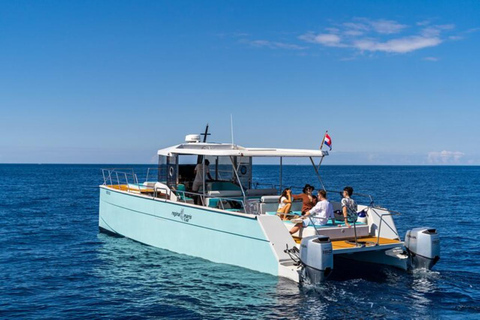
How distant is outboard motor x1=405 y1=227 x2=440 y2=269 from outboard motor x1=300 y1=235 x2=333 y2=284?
9.30 feet

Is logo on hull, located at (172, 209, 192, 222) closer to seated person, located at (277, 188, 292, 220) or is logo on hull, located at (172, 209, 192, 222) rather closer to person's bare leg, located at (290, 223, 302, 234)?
seated person, located at (277, 188, 292, 220)

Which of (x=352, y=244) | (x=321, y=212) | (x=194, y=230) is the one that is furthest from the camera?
(x=194, y=230)

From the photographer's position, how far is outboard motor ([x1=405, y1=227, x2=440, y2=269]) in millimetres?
11906

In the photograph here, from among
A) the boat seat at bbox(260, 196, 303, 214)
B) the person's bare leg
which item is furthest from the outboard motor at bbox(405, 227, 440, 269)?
the boat seat at bbox(260, 196, 303, 214)

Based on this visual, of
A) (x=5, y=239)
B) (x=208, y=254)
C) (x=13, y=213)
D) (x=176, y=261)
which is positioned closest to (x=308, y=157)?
(x=208, y=254)

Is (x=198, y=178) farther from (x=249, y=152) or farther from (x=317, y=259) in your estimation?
(x=317, y=259)

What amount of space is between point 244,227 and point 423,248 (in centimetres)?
446

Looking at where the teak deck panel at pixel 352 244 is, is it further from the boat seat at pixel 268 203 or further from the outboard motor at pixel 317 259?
the boat seat at pixel 268 203

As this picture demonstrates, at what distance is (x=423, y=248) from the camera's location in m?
11.9

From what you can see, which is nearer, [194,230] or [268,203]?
[268,203]

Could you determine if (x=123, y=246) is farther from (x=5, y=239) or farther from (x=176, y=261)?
(x=5, y=239)

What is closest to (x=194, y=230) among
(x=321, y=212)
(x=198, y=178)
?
(x=198, y=178)

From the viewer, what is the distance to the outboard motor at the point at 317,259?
1038 centimetres

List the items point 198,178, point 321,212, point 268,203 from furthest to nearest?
1. point 198,178
2. point 268,203
3. point 321,212
